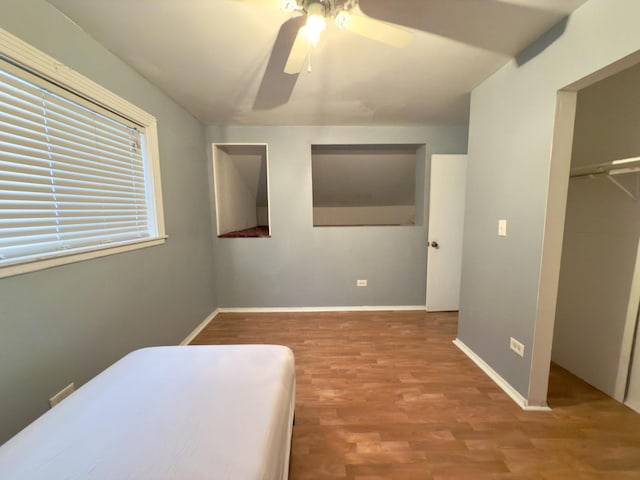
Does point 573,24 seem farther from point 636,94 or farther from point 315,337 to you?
point 315,337

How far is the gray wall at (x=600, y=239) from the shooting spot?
1512 mm

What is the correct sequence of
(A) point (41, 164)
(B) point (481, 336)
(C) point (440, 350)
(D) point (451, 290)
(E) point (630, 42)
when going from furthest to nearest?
(D) point (451, 290) < (C) point (440, 350) < (B) point (481, 336) < (A) point (41, 164) < (E) point (630, 42)

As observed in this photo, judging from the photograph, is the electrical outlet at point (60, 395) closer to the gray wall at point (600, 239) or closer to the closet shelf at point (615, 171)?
the closet shelf at point (615, 171)

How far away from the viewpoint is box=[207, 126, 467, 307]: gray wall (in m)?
2.92

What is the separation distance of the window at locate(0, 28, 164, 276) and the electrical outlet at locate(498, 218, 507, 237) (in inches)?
106

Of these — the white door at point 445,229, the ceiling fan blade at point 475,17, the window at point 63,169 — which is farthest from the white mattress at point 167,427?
the white door at point 445,229

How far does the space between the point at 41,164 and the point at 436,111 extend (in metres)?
3.09

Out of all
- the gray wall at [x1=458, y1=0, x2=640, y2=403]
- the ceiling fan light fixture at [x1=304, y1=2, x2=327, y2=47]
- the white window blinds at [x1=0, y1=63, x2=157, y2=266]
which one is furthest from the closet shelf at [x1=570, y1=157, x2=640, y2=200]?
the white window blinds at [x1=0, y1=63, x2=157, y2=266]

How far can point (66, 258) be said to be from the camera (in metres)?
1.23

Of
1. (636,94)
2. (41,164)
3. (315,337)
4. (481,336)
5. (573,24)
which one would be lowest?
(315,337)

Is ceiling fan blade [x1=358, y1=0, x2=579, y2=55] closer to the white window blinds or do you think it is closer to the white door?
the white door

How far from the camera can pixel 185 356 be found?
114cm

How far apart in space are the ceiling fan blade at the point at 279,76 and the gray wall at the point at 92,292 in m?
0.88

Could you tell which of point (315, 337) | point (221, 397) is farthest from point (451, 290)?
point (221, 397)
